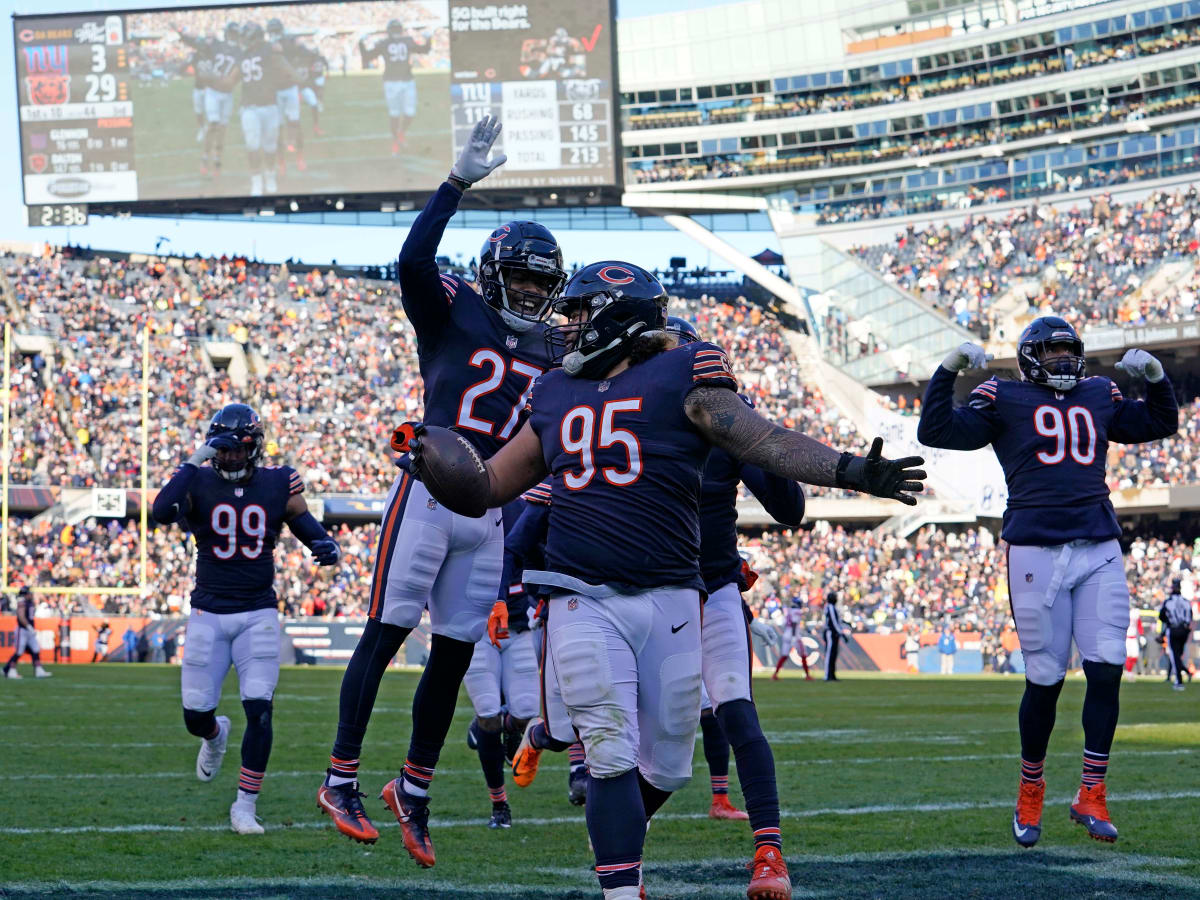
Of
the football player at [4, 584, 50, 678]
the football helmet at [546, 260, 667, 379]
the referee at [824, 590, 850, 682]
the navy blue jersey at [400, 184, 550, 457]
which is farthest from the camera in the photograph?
the football player at [4, 584, 50, 678]

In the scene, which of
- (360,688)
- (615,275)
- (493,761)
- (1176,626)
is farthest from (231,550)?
(1176,626)

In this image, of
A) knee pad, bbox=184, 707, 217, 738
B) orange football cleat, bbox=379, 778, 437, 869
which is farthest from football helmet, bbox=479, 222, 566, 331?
knee pad, bbox=184, 707, 217, 738

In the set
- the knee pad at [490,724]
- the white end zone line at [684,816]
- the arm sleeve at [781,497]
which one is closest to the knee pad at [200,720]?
→ the white end zone line at [684,816]

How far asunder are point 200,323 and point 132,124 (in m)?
6.90

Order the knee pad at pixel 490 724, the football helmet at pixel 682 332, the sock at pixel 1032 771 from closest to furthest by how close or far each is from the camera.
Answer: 1. the football helmet at pixel 682 332
2. the sock at pixel 1032 771
3. the knee pad at pixel 490 724

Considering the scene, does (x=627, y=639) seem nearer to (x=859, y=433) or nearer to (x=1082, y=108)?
(x=859, y=433)

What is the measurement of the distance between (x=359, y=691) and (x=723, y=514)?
1.83 m

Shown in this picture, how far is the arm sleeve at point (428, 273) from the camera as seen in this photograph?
578 centimetres

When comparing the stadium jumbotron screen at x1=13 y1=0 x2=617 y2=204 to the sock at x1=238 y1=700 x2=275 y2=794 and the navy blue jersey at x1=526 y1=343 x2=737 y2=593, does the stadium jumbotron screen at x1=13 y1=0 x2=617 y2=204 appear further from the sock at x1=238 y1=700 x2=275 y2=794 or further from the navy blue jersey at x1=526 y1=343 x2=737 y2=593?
the navy blue jersey at x1=526 y1=343 x2=737 y2=593

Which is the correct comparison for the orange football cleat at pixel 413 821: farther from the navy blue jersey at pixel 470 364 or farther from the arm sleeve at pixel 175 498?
the arm sleeve at pixel 175 498

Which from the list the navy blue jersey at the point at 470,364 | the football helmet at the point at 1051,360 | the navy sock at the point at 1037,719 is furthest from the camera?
the football helmet at the point at 1051,360

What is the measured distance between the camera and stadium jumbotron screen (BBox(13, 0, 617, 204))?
4419cm

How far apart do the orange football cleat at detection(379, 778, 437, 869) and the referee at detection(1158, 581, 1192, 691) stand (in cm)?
1848

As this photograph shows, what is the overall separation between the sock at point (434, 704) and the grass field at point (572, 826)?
45cm
